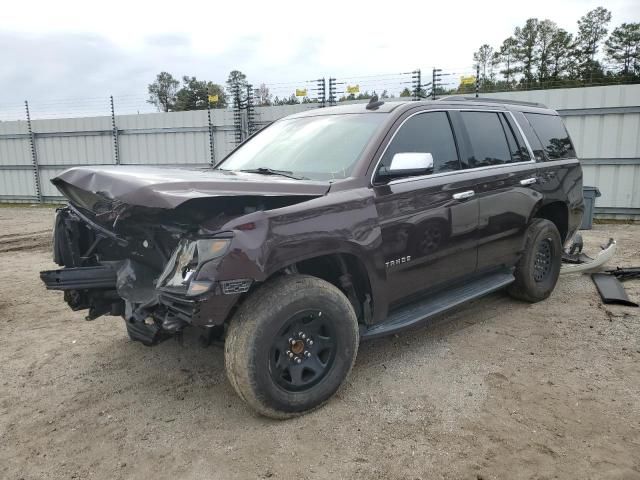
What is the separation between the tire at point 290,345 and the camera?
2781mm

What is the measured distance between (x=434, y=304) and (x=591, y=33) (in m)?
42.9

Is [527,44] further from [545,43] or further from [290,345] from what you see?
[290,345]

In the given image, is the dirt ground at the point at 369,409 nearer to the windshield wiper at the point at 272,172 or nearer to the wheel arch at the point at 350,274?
the wheel arch at the point at 350,274

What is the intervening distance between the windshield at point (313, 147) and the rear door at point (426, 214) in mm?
232

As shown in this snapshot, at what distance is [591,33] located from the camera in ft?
124

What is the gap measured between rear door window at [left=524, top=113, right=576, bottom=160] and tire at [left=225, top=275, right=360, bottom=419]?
3200 millimetres

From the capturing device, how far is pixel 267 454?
2.71 meters

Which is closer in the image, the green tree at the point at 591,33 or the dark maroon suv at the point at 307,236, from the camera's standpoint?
the dark maroon suv at the point at 307,236

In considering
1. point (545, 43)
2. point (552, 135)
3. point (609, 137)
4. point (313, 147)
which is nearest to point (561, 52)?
point (545, 43)

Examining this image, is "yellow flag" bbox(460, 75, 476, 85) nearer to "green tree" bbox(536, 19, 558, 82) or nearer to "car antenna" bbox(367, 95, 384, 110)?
"car antenna" bbox(367, 95, 384, 110)

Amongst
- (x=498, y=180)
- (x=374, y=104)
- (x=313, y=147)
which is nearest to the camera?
(x=313, y=147)

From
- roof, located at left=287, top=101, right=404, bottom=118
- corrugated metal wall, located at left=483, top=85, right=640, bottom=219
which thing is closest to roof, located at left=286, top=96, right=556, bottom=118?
roof, located at left=287, top=101, right=404, bottom=118

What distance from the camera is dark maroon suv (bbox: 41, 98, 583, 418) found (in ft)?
8.91

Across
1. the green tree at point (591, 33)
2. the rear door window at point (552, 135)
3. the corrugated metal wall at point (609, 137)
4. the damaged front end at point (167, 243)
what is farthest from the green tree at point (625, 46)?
the damaged front end at point (167, 243)
